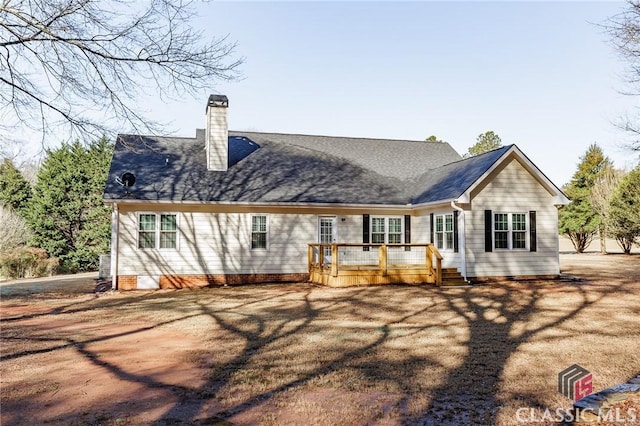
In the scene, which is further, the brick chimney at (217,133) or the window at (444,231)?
the brick chimney at (217,133)

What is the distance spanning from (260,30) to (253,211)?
21.7 feet

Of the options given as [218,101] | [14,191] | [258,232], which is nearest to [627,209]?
[258,232]

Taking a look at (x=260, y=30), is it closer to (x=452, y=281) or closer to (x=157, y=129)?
(x=157, y=129)

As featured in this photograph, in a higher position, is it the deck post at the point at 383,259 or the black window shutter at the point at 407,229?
the black window shutter at the point at 407,229

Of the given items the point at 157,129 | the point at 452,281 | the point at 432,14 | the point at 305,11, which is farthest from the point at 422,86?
the point at 157,129

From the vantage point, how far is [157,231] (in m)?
16.1

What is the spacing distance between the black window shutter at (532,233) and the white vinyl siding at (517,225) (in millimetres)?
112

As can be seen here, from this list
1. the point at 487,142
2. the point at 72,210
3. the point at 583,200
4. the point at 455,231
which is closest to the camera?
the point at 455,231

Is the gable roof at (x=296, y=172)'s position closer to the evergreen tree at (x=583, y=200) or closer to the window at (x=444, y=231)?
the window at (x=444, y=231)

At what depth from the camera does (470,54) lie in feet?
55.3

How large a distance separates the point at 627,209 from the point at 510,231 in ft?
67.2

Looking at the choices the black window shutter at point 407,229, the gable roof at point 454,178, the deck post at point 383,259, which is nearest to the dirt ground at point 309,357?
the deck post at point 383,259

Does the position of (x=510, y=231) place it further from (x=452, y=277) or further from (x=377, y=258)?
(x=377, y=258)

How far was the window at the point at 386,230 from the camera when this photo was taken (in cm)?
1806
